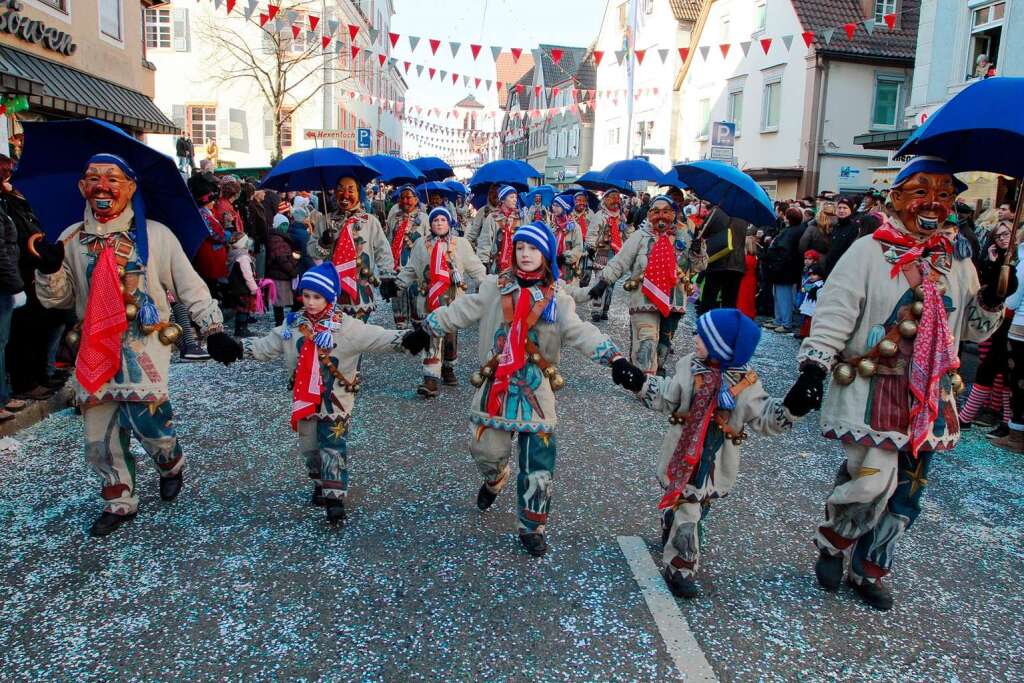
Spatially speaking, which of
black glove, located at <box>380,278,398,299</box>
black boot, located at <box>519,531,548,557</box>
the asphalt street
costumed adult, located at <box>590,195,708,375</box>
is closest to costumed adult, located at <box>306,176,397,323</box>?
black glove, located at <box>380,278,398,299</box>

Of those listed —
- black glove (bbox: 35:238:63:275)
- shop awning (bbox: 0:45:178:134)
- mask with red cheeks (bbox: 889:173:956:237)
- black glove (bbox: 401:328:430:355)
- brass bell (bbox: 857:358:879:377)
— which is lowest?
black glove (bbox: 401:328:430:355)

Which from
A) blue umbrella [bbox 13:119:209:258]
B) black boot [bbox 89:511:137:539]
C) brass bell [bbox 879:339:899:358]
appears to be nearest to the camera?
brass bell [bbox 879:339:899:358]

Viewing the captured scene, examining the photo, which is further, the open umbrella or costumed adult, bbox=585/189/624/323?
costumed adult, bbox=585/189/624/323

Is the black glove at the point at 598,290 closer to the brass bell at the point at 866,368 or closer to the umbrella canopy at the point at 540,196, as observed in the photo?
the brass bell at the point at 866,368

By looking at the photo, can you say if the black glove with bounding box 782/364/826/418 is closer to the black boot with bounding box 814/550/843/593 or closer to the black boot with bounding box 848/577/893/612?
the black boot with bounding box 814/550/843/593

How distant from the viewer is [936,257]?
3590 millimetres

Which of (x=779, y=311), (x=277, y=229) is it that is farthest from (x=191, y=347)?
(x=779, y=311)

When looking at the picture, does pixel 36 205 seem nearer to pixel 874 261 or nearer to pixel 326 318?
pixel 326 318

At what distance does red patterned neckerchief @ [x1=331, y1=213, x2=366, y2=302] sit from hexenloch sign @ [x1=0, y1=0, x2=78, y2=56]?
8265 mm

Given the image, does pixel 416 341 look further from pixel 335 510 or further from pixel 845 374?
pixel 845 374

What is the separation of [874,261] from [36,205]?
455 cm

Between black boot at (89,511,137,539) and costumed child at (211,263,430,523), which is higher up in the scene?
costumed child at (211,263,430,523)

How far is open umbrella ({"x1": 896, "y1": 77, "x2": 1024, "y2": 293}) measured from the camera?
133 inches

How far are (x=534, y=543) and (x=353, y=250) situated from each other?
160 inches
